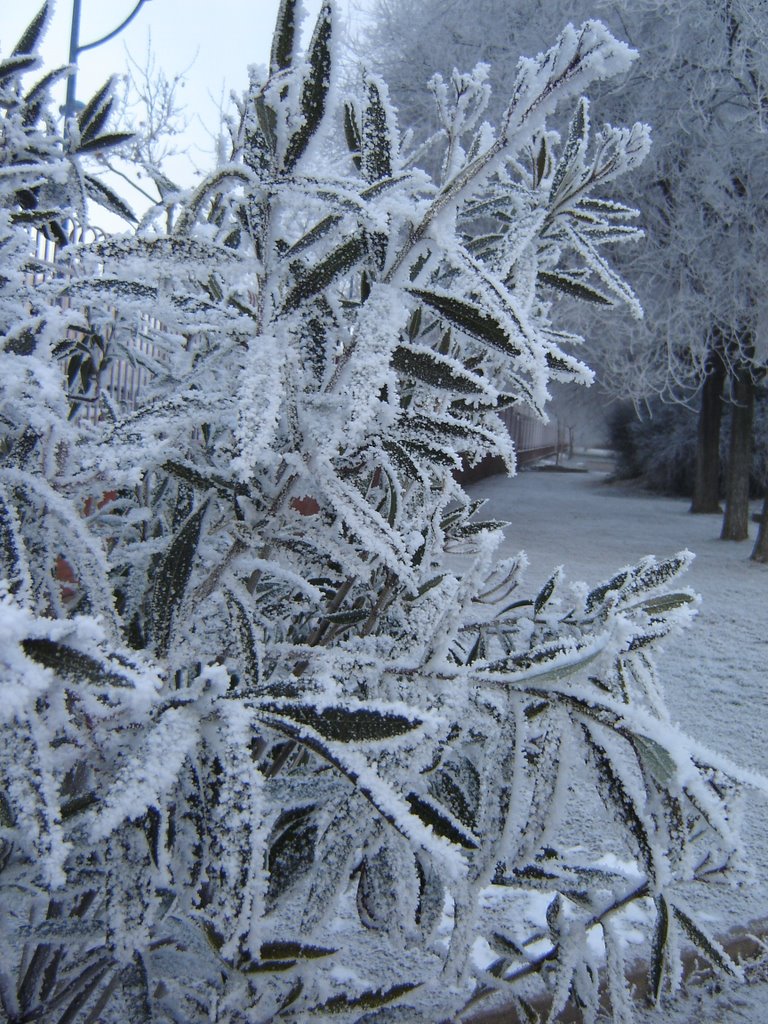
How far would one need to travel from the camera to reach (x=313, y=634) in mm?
1043

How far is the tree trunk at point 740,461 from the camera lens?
377 inches

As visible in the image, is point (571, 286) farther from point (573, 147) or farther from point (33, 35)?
point (33, 35)

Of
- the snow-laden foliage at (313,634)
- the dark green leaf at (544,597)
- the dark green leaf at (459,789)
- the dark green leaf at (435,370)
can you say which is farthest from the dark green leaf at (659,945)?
the dark green leaf at (435,370)

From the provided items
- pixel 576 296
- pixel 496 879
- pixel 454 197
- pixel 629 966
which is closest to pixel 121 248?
pixel 454 197

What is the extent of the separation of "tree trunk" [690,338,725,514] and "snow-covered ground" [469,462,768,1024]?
20.3 inches

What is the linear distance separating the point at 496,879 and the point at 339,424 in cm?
60

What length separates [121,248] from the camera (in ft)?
2.18

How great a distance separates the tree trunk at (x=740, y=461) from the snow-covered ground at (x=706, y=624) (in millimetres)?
346

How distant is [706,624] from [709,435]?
6970mm

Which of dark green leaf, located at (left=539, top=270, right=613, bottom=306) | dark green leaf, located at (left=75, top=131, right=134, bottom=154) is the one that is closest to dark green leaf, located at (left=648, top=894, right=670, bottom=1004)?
dark green leaf, located at (left=539, top=270, right=613, bottom=306)

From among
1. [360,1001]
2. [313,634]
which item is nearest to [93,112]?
[313,634]

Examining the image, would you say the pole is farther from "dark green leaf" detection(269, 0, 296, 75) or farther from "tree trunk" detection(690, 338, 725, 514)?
"tree trunk" detection(690, 338, 725, 514)

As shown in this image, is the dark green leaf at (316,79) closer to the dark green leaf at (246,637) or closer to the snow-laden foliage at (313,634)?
the snow-laden foliage at (313,634)

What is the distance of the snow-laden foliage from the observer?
0.57 metres
